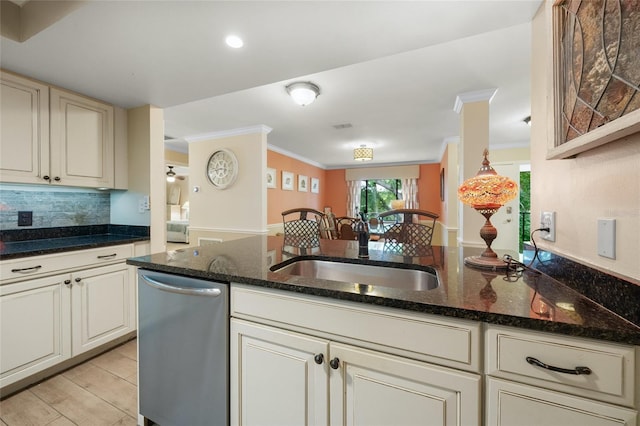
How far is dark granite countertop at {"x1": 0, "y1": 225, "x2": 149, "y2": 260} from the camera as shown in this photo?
1721 mm

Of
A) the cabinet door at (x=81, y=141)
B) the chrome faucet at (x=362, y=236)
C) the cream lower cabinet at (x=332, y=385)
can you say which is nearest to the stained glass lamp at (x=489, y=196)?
the chrome faucet at (x=362, y=236)

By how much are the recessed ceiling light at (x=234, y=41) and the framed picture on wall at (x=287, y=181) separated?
385cm

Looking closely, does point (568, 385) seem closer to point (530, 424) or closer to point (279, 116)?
point (530, 424)

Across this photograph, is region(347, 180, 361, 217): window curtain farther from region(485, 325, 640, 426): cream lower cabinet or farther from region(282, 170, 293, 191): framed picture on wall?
region(485, 325, 640, 426): cream lower cabinet

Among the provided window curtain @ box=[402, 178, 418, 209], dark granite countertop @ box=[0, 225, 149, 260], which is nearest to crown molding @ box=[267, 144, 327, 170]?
window curtain @ box=[402, 178, 418, 209]

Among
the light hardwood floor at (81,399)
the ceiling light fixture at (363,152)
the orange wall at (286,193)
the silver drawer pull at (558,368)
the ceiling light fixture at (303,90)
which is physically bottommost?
the light hardwood floor at (81,399)

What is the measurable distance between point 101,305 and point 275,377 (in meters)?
1.79

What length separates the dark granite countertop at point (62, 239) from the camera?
172 cm

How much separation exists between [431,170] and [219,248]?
6159mm

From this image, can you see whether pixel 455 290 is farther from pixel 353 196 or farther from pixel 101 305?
pixel 353 196

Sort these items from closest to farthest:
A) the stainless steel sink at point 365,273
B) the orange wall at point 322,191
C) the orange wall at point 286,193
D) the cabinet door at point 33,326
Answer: the stainless steel sink at point 365,273, the cabinet door at point 33,326, the orange wall at point 286,193, the orange wall at point 322,191

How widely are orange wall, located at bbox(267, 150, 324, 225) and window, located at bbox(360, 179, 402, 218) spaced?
1325 millimetres

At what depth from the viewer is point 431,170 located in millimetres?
6629

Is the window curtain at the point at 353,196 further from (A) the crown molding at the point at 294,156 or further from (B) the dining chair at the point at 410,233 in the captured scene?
(B) the dining chair at the point at 410,233
